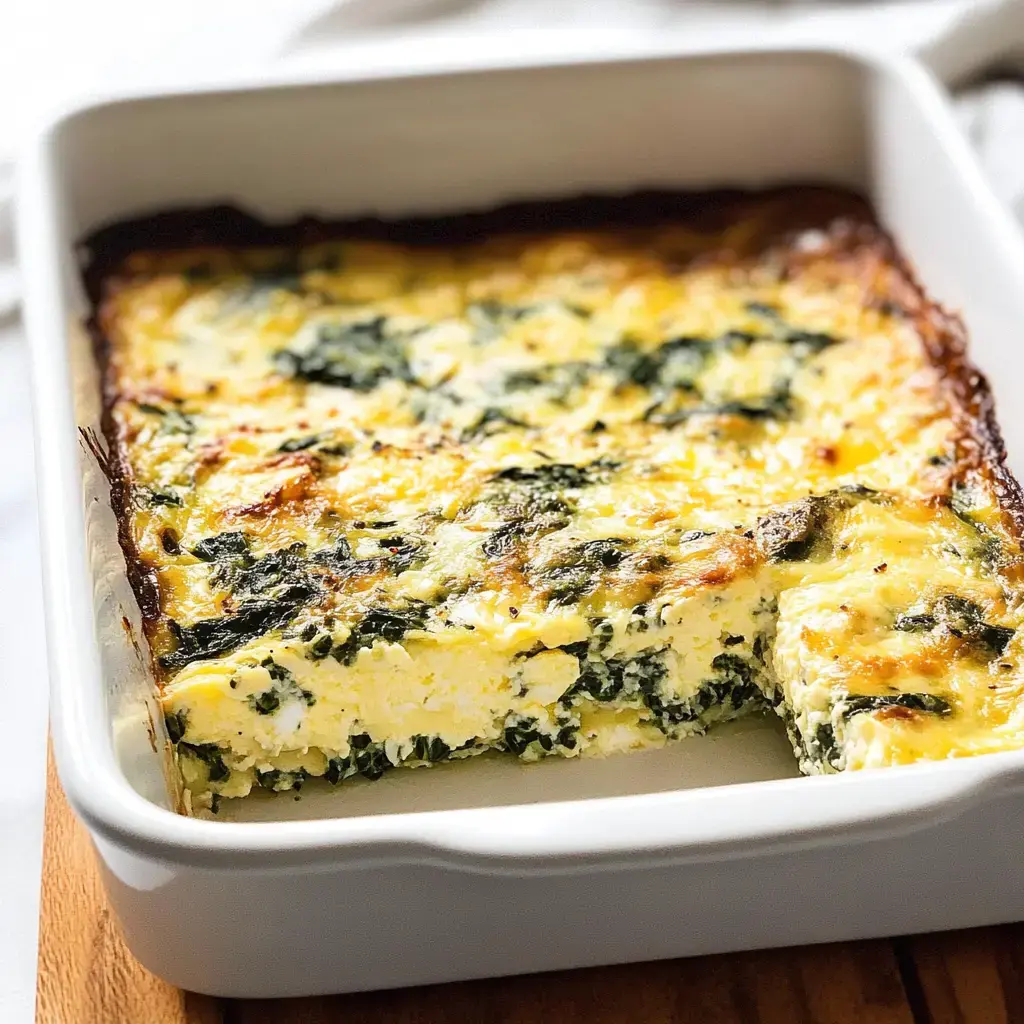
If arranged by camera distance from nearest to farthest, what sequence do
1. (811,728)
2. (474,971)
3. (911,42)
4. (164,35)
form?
(474,971), (811,728), (911,42), (164,35)

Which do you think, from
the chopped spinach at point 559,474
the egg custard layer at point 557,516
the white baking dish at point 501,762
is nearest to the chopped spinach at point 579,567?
the egg custard layer at point 557,516

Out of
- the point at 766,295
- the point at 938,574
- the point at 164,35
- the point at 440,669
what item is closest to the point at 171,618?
the point at 440,669

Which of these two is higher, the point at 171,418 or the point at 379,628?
the point at 171,418

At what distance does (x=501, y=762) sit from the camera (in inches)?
90.4

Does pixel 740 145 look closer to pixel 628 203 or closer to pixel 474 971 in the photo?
pixel 628 203

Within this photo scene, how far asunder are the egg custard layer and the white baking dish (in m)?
0.08

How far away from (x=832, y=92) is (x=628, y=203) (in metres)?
0.47

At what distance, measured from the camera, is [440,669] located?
2176mm

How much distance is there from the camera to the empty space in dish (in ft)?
9.62

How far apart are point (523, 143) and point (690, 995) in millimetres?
1803

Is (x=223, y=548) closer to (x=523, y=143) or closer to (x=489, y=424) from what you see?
(x=489, y=424)

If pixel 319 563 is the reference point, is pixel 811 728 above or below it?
below

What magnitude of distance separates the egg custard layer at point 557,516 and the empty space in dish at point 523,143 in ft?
0.64

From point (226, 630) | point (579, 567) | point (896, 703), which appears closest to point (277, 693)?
point (226, 630)
